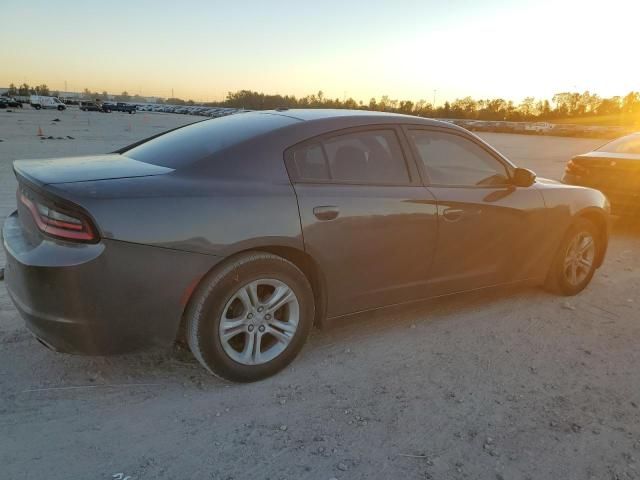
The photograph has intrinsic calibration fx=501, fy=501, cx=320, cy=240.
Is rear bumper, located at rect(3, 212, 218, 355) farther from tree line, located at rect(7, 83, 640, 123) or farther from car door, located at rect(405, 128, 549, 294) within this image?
tree line, located at rect(7, 83, 640, 123)

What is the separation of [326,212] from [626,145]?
6.84m

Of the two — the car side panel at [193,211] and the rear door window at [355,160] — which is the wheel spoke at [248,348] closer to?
the car side panel at [193,211]

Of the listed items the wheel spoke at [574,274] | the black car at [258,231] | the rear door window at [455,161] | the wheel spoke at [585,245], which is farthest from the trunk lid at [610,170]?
the rear door window at [455,161]

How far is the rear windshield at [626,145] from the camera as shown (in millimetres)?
7641

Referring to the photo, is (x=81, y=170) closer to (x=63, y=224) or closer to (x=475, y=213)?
(x=63, y=224)

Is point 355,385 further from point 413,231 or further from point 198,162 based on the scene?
point 198,162

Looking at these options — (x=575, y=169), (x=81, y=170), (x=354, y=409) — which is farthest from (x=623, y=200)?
(x=81, y=170)

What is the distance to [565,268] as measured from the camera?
14.9 feet

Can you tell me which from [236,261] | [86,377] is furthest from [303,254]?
[86,377]

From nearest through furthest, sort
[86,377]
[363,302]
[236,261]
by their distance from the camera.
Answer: [236,261]
[86,377]
[363,302]

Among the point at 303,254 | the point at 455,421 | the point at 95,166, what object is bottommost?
the point at 455,421

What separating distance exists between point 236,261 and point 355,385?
3.46 feet

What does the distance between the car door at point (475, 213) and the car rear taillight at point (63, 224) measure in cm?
→ 221

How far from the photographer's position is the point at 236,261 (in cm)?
280
